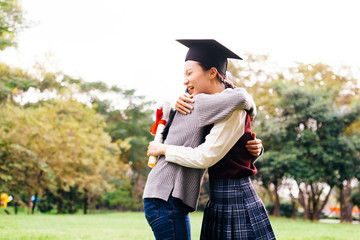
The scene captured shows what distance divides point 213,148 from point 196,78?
474mm

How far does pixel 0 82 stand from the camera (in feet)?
51.5

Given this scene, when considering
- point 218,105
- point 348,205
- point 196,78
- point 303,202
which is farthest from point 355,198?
point 218,105

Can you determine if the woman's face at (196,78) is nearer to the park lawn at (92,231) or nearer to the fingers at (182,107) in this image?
the fingers at (182,107)

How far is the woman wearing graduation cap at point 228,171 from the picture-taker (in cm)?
207

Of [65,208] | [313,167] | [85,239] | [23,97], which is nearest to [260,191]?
[313,167]

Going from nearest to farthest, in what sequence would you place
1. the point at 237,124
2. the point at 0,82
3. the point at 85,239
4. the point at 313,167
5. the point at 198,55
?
1. the point at 237,124
2. the point at 198,55
3. the point at 85,239
4. the point at 0,82
5. the point at 313,167

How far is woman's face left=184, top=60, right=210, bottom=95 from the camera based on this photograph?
2254mm

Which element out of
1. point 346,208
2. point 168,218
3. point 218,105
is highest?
point 218,105

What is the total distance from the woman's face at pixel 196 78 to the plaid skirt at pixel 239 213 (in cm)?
54

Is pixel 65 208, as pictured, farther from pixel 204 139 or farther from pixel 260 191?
pixel 204 139

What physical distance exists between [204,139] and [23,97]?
81.4 ft

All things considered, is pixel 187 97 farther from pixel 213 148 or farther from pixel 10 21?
pixel 10 21

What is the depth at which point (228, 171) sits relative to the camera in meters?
2.19

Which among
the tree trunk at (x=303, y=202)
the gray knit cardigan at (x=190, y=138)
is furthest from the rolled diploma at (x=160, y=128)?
the tree trunk at (x=303, y=202)
